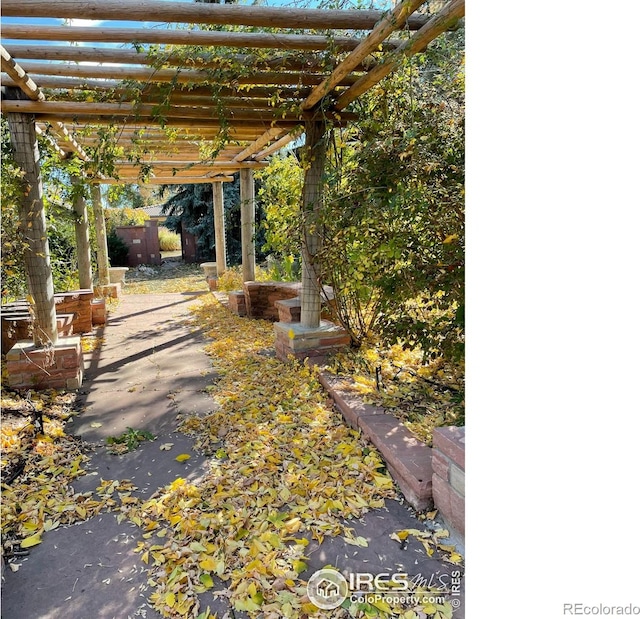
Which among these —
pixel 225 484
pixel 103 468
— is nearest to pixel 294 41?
pixel 225 484

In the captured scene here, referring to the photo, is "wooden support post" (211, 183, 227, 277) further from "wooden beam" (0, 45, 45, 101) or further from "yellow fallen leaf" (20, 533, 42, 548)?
"yellow fallen leaf" (20, 533, 42, 548)

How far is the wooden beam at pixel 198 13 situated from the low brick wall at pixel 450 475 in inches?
94.8

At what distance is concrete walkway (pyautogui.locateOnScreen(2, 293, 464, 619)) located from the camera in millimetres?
1766

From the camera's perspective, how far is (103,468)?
9.32ft

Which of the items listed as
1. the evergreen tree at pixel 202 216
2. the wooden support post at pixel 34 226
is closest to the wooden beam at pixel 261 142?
the wooden support post at pixel 34 226

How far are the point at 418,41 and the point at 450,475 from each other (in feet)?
7.90

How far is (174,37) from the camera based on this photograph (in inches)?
108

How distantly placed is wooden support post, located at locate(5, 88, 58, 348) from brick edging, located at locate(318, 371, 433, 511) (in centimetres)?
282

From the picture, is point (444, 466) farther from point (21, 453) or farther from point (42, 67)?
point (42, 67)

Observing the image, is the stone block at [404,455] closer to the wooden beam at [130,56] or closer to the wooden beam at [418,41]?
the wooden beam at [418,41]

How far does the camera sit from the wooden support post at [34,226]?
12.7ft

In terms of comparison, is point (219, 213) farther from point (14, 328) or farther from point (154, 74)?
point (154, 74)
